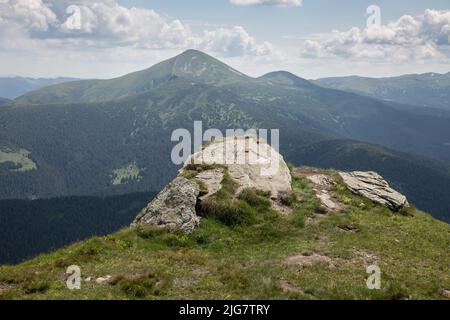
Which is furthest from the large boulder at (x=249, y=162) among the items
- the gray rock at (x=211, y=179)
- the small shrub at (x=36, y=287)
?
the small shrub at (x=36, y=287)

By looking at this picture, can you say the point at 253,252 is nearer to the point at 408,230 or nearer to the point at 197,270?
the point at 197,270

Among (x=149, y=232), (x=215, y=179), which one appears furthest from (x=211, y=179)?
(x=149, y=232)

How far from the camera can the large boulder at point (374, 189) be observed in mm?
40562

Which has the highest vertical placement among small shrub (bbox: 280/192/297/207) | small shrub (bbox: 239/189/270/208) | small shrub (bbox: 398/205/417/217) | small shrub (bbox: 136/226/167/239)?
small shrub (bbox: 239/189/270/208)

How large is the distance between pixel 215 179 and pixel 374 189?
18.1m

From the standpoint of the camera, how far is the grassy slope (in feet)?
67.5

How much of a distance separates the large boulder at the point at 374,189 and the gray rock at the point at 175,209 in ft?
60.2

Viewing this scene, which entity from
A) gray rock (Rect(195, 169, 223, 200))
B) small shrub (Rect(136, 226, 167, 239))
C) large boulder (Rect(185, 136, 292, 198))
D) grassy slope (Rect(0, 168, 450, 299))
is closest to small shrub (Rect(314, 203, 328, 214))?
grassy slope (Rect(0, 168, 450, 299))

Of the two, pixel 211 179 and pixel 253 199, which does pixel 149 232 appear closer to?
pixel 211 179

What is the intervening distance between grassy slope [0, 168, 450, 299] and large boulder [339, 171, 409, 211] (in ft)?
9.13

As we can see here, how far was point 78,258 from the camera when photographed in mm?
25516

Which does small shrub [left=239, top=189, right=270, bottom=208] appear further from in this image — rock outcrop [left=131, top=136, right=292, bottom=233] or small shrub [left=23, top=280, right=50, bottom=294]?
small shrub [left=23, top=280, right=50, bottom=294]

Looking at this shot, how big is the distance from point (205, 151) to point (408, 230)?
72.2 feet
